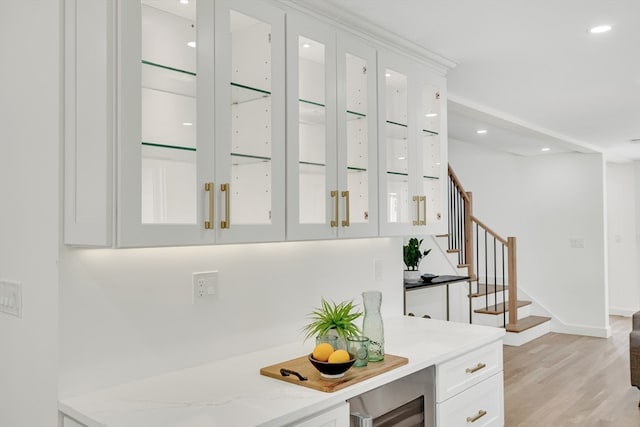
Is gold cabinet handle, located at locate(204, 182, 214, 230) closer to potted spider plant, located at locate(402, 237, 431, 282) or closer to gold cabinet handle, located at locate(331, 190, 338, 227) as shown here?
gold cabinet handle, located at locate(331, 190, 338, 227)

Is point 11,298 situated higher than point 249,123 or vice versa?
point 249,123

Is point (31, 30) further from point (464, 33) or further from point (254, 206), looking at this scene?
point (464, 33)

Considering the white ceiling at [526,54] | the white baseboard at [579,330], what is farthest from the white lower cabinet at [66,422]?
the white baseboard at [579,330]

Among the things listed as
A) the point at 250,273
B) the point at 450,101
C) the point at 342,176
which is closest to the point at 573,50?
the point at 450,101

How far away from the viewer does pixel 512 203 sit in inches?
313

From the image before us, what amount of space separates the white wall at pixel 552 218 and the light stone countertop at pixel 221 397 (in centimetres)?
521

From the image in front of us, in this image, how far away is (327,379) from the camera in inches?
76.2

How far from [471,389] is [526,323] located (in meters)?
4.58

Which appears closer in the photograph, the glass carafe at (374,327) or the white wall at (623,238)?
the glass carafe at (374,327)

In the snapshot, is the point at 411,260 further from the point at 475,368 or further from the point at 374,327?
the point at 374,327

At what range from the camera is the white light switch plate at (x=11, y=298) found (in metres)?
1.96

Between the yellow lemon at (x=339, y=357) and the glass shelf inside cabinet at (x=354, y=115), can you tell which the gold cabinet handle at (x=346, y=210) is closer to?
the glass shelf inside cabinet at (x=354, y=115)

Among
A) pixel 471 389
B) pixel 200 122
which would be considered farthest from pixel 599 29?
pixel 200 122

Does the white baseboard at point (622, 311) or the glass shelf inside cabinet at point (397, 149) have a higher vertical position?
the glass shelf inside cabinet at point (397, 149)
